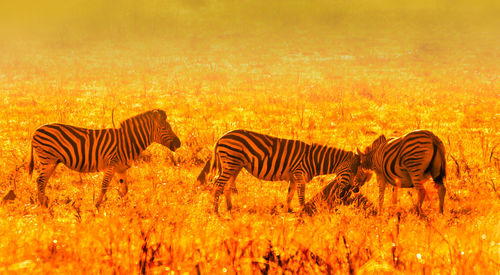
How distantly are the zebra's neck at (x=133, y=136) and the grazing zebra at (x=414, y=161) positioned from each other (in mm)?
3920

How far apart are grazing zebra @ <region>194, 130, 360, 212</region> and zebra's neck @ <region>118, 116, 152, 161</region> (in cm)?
125

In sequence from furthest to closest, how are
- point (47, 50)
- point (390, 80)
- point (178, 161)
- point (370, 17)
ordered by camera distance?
point (370, 17), point (47, 50), point (390, 80), point (178, 161)

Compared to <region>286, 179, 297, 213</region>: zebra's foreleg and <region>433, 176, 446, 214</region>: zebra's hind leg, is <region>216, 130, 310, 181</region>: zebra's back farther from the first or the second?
<region>433, 176, 446, 214</region>: zebra's hind leg

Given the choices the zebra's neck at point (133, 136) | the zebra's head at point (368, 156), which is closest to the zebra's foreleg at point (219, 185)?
the zebra's neck at point (133, 136)

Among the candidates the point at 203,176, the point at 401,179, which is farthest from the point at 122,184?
the point at 401,179

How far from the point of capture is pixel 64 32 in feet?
192

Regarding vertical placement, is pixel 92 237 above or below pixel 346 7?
below

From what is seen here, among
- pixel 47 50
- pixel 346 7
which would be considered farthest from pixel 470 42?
pixel 47 50

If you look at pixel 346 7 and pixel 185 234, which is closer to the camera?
pixel 185 234

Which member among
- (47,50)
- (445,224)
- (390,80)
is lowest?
(445,224)

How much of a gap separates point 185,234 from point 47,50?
4941cm

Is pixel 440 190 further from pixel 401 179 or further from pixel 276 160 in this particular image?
pixel 276 160

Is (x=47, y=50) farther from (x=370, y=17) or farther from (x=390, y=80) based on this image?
(x=370, y=17)

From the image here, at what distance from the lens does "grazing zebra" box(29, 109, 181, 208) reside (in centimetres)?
846
